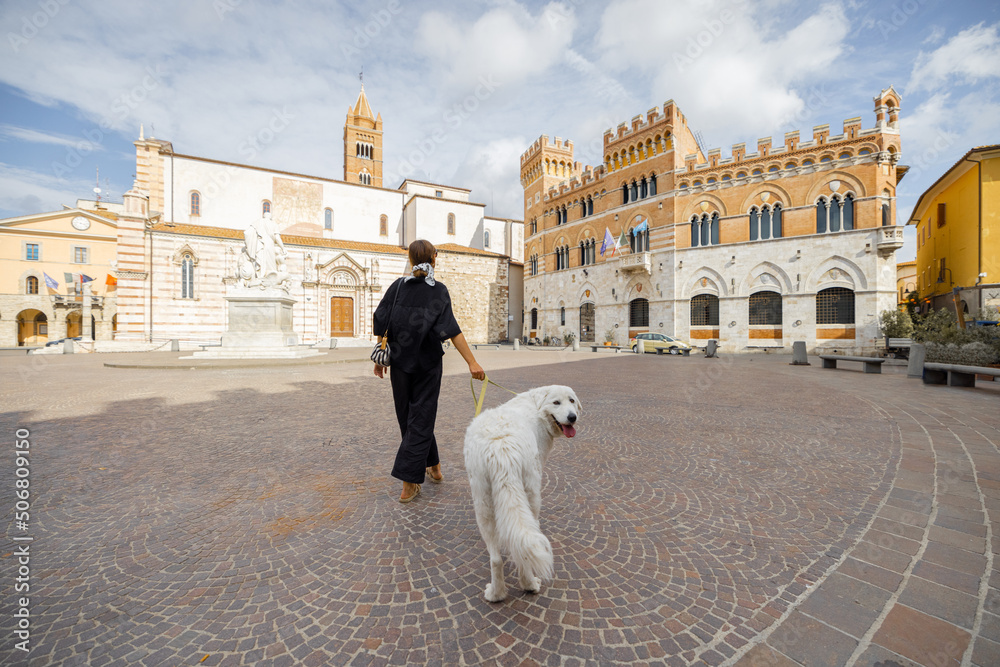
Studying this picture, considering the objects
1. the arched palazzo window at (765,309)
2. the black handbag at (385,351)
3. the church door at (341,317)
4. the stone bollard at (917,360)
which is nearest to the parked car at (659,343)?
the arched palazzo window at (765,309)

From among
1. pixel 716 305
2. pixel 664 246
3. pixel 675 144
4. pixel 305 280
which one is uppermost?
pixel 675 144

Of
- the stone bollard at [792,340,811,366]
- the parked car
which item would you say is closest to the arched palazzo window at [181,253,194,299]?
the parked car

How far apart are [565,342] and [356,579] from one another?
3337cm

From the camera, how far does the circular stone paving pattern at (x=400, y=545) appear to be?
6.55 feet

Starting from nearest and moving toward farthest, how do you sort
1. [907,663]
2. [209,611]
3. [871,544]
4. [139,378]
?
[907,663] → [209,611] → [871,544] → [139,378]

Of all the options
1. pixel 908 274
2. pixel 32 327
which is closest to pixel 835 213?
pixel 908 274

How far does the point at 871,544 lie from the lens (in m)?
2.85

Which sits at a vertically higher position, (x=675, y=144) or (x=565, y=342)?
(x=675, y=144)

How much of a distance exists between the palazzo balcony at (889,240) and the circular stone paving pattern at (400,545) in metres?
24.5

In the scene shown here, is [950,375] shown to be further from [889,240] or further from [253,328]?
[253,328]

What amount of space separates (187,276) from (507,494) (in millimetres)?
36061

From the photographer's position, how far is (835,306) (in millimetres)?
23734

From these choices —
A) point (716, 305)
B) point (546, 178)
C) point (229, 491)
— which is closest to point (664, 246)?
point (716, 305)

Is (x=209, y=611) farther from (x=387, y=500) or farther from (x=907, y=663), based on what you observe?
(x=907, y=663)
